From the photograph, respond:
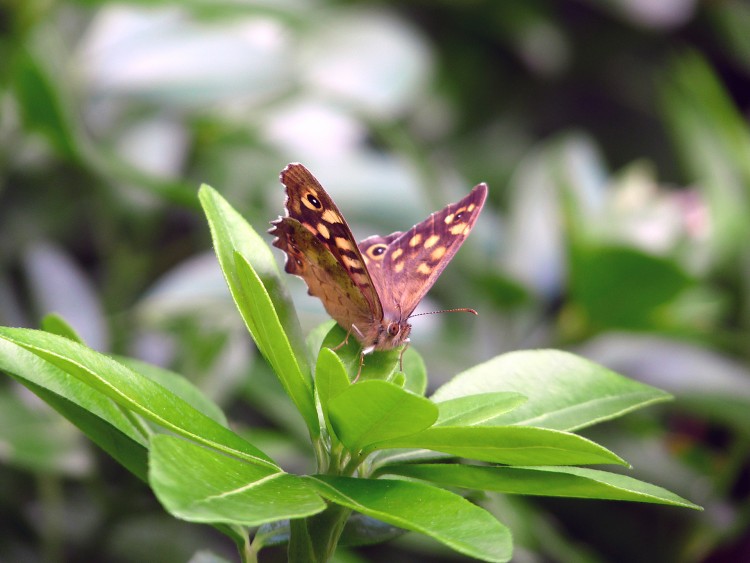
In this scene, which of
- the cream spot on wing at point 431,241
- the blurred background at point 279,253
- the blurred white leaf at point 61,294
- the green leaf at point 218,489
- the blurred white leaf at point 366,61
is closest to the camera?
the green leaf at point 218,489

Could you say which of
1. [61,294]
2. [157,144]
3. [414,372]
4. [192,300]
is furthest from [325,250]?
[157,144]

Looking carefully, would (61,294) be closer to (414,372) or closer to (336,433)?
(414,372)

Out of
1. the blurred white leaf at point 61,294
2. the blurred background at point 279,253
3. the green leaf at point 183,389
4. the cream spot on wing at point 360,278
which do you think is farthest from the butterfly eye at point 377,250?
the blurred white leaf at point 61,294

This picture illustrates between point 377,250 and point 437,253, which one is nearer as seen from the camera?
point 437,253

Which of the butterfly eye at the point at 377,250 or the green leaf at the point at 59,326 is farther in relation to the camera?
the butterfly eye at the point at 377,250

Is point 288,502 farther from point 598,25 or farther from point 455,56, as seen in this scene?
point 598,25

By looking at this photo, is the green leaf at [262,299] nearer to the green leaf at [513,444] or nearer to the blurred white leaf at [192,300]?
the green leaf at [513,444]

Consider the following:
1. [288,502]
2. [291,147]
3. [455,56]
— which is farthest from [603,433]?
[455,56]
